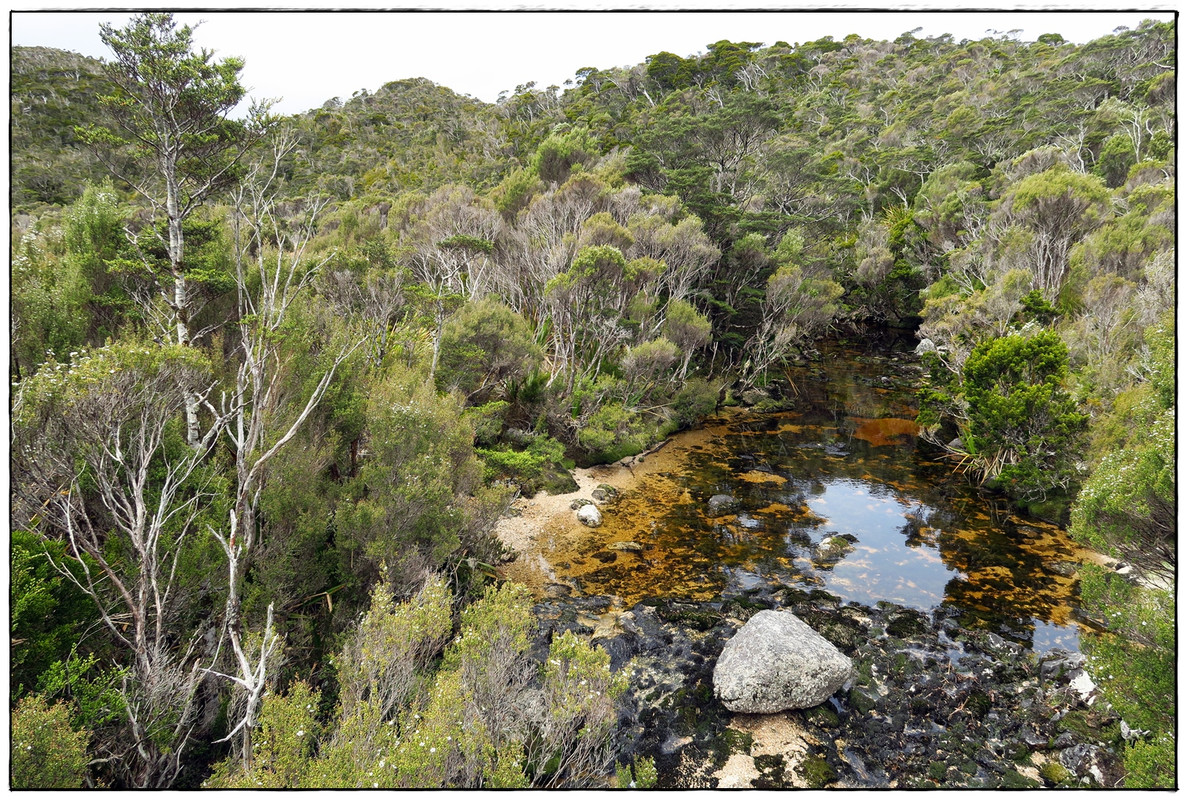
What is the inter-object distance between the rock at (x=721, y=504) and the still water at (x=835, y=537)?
0.08 meters

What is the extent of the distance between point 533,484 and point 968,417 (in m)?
16.1

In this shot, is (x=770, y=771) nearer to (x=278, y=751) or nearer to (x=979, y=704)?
(x=979, y=704)

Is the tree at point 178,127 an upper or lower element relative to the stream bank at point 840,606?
upper

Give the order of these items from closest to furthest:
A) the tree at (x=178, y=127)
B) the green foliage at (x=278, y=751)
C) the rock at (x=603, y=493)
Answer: the green foliage at (x=278, y=751) < the tree at (x=178, y=127) < the rock at (x=603, y=493)

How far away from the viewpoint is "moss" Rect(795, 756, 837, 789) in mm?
8000

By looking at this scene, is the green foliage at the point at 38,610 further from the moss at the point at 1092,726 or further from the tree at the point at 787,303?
the tree at the point at 787,303

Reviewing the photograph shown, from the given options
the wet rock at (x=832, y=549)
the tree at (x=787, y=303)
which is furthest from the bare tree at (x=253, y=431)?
the tree at (x=787, y=303)

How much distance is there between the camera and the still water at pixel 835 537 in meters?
13.0

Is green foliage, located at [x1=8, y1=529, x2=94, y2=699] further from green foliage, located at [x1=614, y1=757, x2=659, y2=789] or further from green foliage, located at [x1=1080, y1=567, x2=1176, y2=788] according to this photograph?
green foliage, located at [x1=1080, y1=567, x2=1176, y2=788]

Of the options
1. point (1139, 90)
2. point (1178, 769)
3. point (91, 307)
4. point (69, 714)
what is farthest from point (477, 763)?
point (1139, 90)

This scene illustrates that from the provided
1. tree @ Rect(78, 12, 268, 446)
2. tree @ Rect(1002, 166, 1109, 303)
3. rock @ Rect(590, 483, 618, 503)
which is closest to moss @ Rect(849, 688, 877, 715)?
rock @ Rect(590, 483, 618, 503)

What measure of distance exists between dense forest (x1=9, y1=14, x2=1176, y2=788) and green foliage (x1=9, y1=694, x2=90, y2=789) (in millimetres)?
36

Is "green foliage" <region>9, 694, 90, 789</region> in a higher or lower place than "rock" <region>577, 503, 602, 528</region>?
higher

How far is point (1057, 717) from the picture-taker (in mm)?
8875
